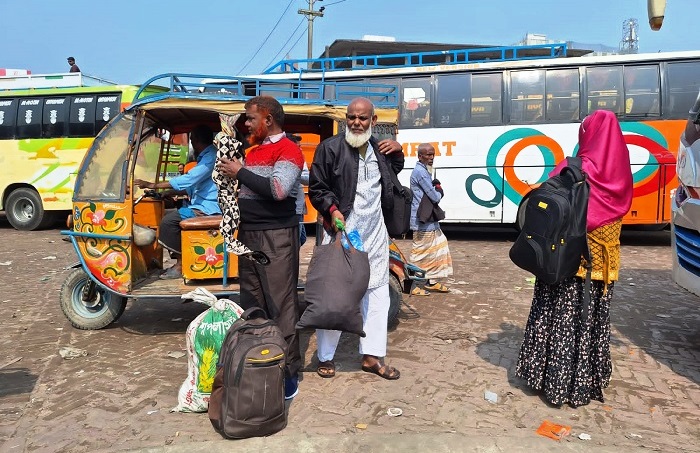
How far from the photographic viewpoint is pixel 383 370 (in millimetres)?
3953

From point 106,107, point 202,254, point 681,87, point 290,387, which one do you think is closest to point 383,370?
point 290,387

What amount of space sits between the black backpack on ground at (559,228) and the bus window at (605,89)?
785 centimetres

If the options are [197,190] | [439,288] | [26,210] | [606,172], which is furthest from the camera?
[26,210]

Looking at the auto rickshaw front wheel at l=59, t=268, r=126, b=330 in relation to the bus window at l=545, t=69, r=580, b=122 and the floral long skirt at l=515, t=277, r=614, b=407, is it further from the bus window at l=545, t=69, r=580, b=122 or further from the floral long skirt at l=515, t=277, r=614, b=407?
the bus window at l=545, t=69, r=580, b=122

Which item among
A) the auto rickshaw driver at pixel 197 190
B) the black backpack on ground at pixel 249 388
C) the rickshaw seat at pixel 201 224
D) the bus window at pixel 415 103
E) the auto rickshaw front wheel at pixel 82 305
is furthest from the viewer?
the bus window at pixel 415 103

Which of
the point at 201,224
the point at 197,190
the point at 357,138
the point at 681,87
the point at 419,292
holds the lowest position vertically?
the point at 419,292

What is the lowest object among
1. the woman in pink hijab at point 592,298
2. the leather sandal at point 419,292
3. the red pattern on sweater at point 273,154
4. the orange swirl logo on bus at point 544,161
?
the leather sandal at point 419,292

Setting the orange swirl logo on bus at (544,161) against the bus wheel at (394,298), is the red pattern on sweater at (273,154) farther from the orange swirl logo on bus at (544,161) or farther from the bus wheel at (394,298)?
the orange swirl logo on bus at (544,161)

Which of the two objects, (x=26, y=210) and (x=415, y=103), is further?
(x=26, y=210)

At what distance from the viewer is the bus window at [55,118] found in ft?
41.4

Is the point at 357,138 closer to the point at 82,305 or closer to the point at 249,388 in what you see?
the point at 249,388

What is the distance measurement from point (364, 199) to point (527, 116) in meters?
7.67

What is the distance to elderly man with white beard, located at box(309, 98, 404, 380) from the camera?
3719mm

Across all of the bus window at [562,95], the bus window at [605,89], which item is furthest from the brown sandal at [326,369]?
the bus window at [605,89]
